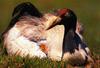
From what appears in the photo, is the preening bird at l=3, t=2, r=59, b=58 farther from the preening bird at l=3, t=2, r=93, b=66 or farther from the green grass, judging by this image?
the green grass

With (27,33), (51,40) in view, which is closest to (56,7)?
(27,33)

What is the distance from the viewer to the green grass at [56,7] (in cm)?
988

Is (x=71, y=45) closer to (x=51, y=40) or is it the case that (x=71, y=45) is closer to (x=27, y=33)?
(x=51, y=40)

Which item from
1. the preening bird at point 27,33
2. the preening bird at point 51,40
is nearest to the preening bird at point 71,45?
the preening bird at point 51,40

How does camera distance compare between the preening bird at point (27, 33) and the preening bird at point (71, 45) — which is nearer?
the preening bird at point (71, 45)

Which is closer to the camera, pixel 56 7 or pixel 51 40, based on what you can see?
pixel 51 40

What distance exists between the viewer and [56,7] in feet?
69.6

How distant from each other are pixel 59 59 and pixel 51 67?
70 cm

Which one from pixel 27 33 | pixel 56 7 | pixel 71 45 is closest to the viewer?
pixel 71 45

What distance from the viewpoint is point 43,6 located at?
70.9 feet

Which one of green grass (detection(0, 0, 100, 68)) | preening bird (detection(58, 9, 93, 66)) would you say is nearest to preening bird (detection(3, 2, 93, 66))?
preening bird (detection(58, 9, 93, 66))

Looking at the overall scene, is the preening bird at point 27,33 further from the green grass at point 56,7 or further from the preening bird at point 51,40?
the green grass at point 56,7

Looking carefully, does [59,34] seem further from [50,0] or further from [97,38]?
[50,0]

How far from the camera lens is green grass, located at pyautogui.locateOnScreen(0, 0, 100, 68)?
9.88 meters
